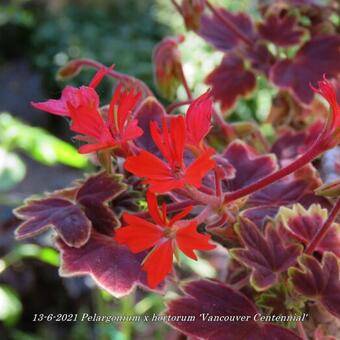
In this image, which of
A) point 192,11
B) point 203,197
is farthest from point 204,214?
point 192,11

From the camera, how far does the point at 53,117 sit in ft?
11.9

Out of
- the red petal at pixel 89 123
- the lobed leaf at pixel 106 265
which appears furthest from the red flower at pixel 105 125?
the lobed leaf at pixel 106 265

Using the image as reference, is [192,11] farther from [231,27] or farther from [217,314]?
[217,314]

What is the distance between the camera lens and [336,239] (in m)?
0.52

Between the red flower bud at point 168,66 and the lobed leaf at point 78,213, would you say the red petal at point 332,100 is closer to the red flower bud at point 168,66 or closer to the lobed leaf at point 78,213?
the lobed leaf at point 78,213

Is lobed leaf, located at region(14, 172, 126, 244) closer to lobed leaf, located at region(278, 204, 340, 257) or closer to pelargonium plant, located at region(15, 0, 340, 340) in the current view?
pelargonium plant, located at region(15, 0, 340, 340)

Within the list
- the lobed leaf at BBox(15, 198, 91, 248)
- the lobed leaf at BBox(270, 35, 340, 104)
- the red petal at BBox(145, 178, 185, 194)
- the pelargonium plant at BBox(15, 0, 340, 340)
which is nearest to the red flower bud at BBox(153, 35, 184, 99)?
the pelargonium plant at BBox(15, 0, 340, 340)

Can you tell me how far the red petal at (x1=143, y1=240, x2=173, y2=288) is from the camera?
1.25ft

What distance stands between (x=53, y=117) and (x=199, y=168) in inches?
132

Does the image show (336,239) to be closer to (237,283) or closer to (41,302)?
(237,283)

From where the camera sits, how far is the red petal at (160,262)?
1.25 feet

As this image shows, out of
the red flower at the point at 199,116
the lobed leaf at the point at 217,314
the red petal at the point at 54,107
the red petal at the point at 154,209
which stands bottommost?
the lobed leaf at the point at 217,314

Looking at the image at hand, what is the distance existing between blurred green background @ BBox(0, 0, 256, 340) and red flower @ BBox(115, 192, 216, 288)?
0.58 feet

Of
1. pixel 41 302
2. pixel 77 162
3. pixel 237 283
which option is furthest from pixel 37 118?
pixel 237 283
